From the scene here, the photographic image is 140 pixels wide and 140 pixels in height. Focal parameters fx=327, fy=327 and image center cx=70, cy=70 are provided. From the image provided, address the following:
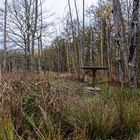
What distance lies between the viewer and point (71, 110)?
18.0 ft

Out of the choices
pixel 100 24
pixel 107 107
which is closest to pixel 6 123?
pixel 107 107

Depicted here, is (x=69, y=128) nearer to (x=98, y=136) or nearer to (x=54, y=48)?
(x=98, y=136)

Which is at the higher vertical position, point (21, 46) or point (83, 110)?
point (21, 46)

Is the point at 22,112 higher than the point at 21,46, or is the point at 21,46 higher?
the point at 21,46

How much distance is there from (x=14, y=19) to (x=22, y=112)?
2743 centimetres

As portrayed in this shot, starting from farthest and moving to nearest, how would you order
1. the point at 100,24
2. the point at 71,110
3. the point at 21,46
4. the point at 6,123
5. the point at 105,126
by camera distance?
the point at 100,24
the point at 21,46
the point at 71,110
the point at 105,126
the point at 6,123

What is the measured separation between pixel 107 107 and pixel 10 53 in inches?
1083

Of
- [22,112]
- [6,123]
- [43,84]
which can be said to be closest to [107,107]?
[22,112]

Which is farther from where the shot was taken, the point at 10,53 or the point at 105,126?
the point at 10,53

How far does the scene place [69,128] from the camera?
17.7ft

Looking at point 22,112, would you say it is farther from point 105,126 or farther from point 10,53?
point 10,53

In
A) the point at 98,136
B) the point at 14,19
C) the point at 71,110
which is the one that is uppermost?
the point at 14,19

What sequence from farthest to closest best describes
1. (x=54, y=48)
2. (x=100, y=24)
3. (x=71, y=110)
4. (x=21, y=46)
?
(x=54, y=48), (x=100, y=24), (x=21, y=46), (x=71, y=110)

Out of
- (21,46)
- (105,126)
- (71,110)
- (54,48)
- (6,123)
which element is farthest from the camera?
(54,48)
